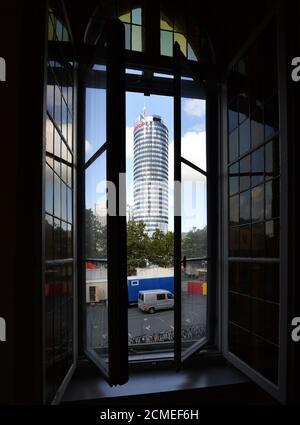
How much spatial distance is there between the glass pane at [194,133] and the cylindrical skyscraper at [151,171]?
165 cm

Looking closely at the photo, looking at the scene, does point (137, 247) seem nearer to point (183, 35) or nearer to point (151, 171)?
point (151, 171)

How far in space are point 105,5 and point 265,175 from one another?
115 inches

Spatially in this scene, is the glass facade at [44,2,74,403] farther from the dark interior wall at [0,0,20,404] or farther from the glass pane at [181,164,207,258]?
the glass pane at [181,164,207,258]

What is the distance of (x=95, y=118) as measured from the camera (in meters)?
3.29

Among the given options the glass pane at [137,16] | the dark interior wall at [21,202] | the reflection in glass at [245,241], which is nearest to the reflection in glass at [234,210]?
the reflection in glass at [245,241]

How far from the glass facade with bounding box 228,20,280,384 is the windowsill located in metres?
0.31

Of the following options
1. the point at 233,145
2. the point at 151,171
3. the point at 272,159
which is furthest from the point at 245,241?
the point at 151,171

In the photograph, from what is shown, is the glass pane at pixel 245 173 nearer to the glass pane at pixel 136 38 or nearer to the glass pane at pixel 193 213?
the glass pane at pixel 193 213

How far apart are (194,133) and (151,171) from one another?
2231 mm

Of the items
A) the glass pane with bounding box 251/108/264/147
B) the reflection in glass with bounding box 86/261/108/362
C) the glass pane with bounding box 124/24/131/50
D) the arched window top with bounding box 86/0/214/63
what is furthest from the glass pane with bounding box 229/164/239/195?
the glass pane with bounding box 124/24/131/50
